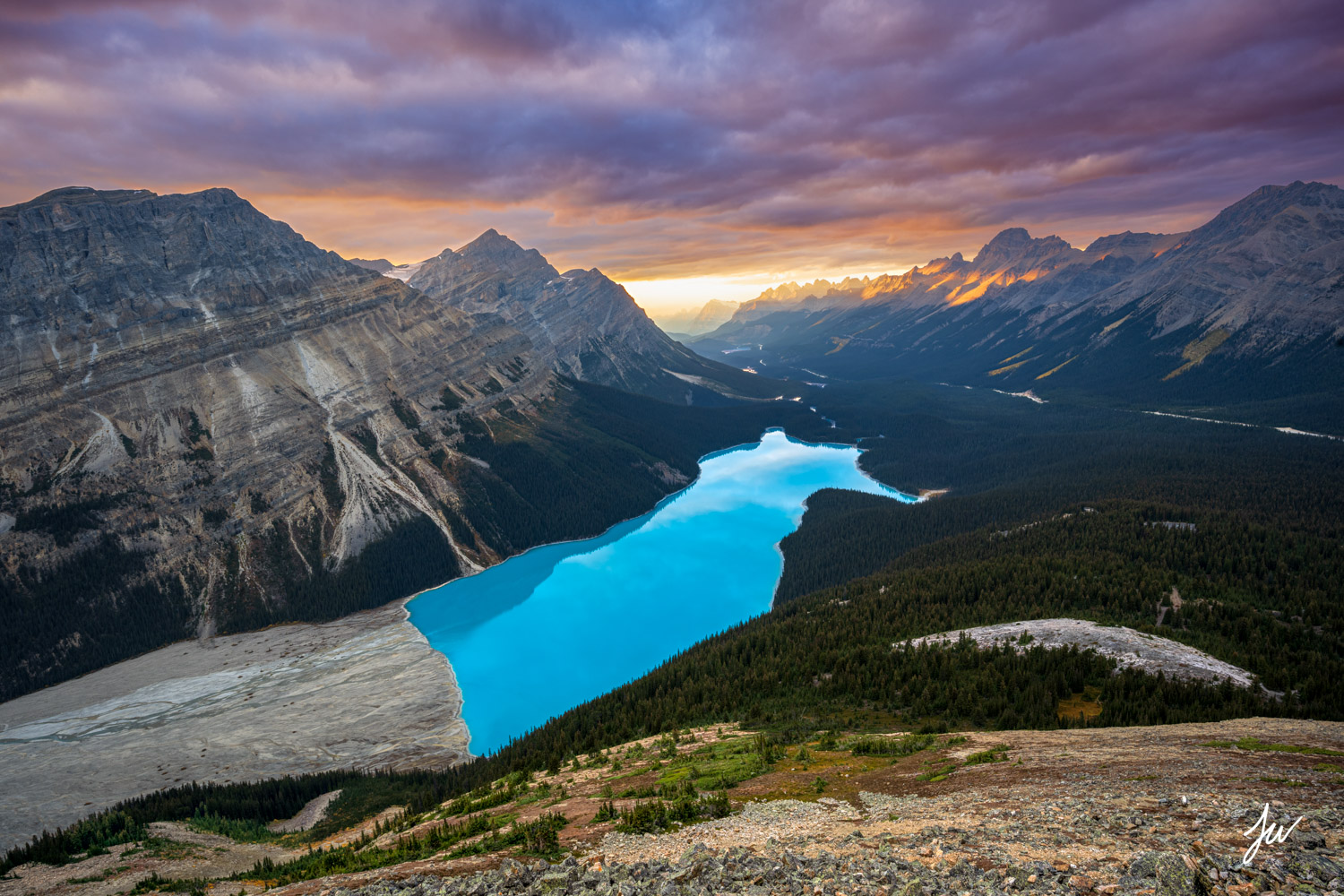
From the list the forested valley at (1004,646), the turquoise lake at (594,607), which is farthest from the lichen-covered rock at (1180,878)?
the turquoise lake at (594,607)

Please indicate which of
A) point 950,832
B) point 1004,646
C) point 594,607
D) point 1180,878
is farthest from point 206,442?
point 1180,878

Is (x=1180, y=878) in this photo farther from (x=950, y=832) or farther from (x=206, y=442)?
(x=206, y=442)

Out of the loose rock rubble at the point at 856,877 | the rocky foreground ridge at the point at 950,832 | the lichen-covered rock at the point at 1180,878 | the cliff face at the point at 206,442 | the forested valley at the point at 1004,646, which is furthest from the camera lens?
the cliff face at the point at 206,442

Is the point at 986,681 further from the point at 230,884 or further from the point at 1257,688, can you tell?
the point at 230,884

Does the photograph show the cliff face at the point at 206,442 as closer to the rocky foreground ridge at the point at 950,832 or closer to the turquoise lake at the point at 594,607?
the turquoise lake at the point at 594,607

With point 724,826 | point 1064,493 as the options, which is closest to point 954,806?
point 724,826

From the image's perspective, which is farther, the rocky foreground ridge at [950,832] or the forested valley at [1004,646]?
the forested valley at [1004,646]
